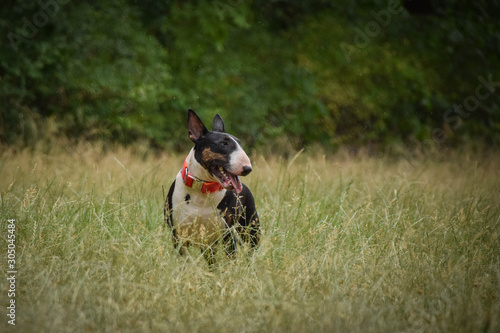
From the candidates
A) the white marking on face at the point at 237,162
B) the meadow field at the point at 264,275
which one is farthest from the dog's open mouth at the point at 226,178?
the meadow field at the point at 264,275

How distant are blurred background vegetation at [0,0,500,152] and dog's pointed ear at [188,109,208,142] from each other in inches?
203

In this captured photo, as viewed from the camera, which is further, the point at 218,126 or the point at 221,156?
the point at 218,126

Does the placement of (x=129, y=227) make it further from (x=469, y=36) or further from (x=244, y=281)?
(x=469, y=36)

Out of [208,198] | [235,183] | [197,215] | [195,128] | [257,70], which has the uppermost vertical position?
[195,128]

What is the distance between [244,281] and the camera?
10.7 ft

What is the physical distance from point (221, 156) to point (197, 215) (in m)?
0.47

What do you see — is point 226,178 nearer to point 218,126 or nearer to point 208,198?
point 208,198

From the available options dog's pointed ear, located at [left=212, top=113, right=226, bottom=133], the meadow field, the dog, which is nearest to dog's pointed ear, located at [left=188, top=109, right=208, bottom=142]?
the dog

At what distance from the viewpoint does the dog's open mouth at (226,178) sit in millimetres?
3658

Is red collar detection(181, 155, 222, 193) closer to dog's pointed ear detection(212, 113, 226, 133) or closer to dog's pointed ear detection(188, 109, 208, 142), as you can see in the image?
dog's pointed ear detection(188, 109, 208, 142)

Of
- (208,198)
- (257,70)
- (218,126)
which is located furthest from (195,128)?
(257,70)

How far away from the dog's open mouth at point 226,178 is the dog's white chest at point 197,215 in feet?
0.66

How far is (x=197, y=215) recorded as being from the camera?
150 inches

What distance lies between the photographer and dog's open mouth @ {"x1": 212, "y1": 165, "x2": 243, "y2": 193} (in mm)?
3658
